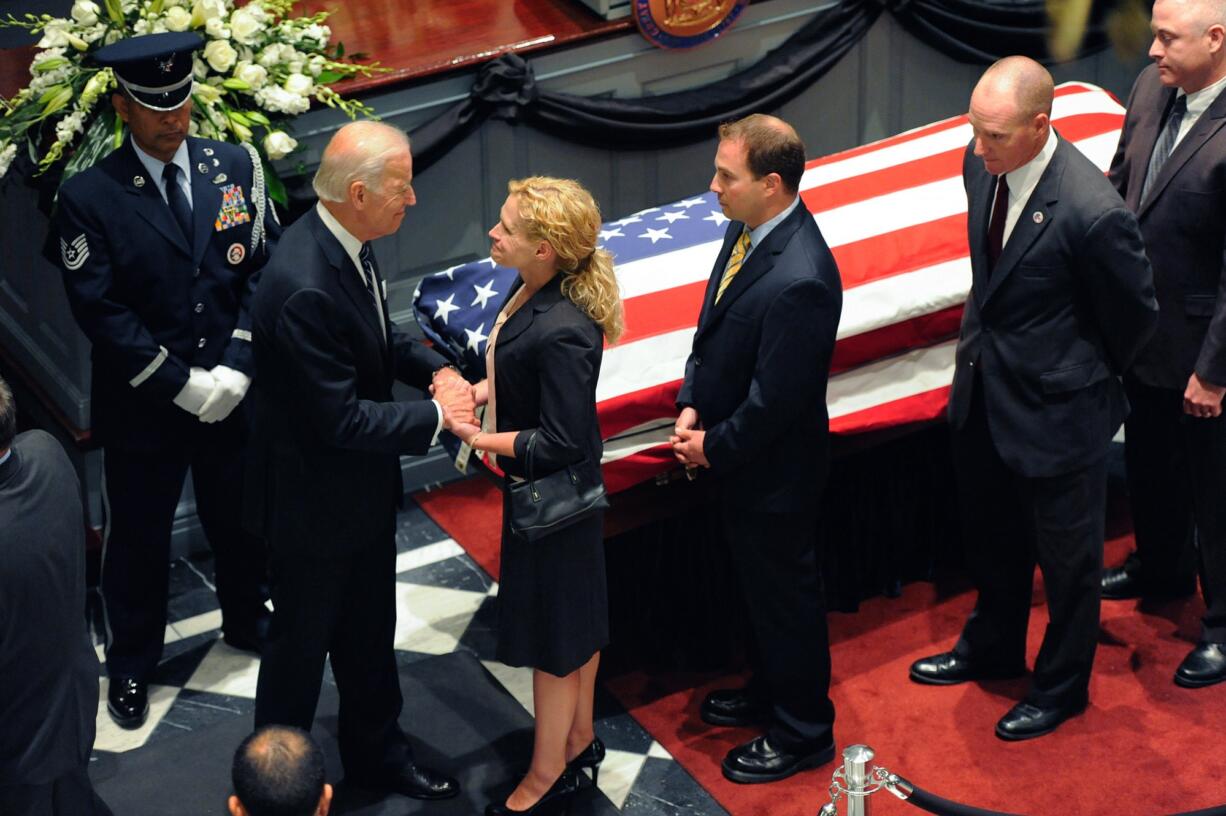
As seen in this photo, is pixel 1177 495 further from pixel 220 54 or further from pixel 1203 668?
pixel 220 54

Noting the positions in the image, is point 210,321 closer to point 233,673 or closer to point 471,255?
point 233,673

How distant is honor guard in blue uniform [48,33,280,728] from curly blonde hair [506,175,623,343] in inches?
40.7

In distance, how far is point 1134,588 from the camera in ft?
15.7

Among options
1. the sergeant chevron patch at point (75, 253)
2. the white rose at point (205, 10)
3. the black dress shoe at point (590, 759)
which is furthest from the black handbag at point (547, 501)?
the white rose at point (205, 10)

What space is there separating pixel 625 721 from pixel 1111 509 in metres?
1.82

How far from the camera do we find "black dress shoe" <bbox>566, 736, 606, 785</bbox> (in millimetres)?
3984

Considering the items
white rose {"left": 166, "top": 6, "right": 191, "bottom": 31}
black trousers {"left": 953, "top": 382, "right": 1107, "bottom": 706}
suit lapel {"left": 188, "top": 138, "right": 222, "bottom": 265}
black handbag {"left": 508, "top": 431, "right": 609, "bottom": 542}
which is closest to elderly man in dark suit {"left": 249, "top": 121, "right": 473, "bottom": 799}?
black handbag {"left": 508, "top": 431, "right": 609, "bottom": 542}

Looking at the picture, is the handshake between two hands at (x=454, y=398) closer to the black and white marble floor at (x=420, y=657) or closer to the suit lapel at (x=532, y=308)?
the suit lapel at (x=532, y=308)

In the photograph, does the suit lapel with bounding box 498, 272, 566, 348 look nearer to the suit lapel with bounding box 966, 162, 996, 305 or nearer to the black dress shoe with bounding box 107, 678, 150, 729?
the suit lapel with bounding box 966, 162, 996, 305

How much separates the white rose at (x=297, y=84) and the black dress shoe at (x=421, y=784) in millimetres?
1848

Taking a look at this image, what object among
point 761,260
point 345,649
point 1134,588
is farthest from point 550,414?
point 1134,588

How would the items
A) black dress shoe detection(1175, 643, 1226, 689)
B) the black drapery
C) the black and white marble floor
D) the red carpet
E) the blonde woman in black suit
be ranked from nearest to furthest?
the blonde woman in black suit, the red carpet, the black and white marble floor, black dress shoe detection(1175, 643, 1226, 689), the black drapery

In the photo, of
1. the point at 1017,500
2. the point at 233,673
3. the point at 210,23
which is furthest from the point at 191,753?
the point at 1017,500

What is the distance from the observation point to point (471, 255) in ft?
18.2
